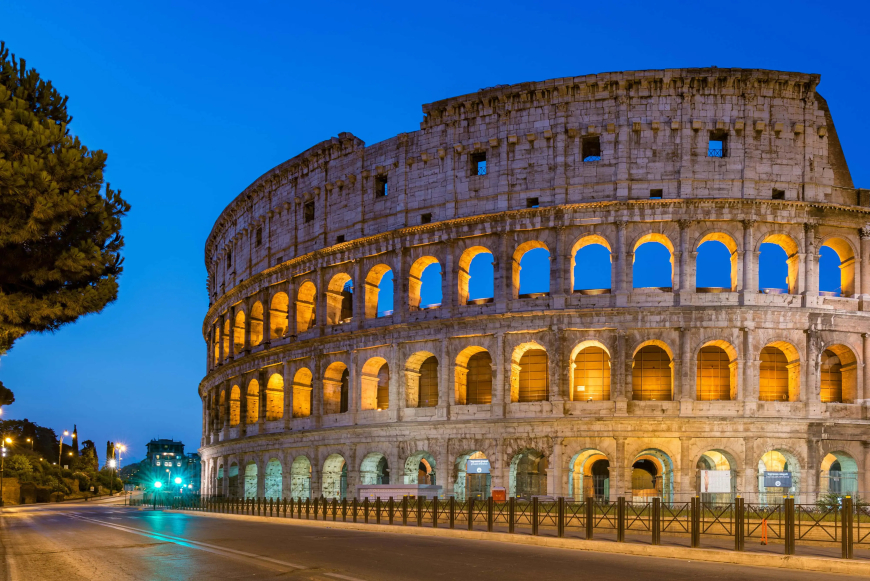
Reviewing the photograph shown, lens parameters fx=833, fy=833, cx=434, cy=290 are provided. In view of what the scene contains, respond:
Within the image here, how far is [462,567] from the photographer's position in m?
14.3

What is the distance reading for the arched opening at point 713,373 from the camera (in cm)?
3403

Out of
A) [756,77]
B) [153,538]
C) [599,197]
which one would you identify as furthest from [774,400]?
[153,538]

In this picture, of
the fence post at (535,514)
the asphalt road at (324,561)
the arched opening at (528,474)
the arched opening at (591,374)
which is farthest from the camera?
the arched opening at (591,374)

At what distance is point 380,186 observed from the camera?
40.5 metres

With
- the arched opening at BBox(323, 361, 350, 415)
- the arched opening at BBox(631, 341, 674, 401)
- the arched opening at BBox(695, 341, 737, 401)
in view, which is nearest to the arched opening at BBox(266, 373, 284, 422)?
the arched opening at BBox(323, 361, 350, 415)

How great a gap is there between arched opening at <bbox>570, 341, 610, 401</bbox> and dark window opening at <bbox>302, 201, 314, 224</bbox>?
16.7m

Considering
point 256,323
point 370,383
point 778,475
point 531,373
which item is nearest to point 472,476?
point 531,373

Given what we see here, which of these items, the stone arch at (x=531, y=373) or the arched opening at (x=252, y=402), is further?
the arched opening at (x=252, y=402)

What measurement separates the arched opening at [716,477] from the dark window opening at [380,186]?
18.8 m

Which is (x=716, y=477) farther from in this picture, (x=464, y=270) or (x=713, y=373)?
(x=464, y=270)

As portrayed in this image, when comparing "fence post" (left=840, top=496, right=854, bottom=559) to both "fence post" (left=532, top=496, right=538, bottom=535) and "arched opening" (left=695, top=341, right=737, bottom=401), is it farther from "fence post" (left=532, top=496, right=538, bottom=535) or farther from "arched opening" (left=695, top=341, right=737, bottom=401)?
"arched opening" (left=695, top=341, right=737, bottom=401)

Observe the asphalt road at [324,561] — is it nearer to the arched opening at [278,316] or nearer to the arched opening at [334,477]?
the arched opening at [334,477]

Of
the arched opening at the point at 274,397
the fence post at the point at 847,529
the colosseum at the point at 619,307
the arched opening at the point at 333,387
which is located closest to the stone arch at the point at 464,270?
the colosseum at the point at 619,307

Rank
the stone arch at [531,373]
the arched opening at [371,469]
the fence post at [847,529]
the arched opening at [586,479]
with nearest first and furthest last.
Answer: the fence post at [847,529], the arched opening at [586,479], the stone arch at [531,373], the arched opening at [371,469]
